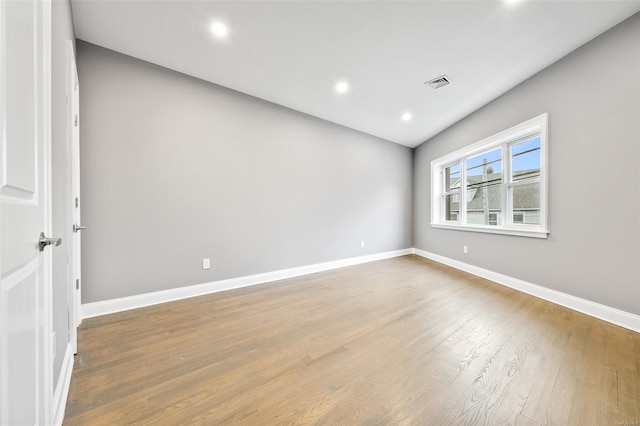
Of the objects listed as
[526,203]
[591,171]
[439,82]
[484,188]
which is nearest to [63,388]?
[439,82]

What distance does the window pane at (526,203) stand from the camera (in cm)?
294

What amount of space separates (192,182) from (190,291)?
4.26 feet

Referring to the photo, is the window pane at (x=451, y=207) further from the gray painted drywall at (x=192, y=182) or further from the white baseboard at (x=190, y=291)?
the white baseboard at (x=190, y=291)

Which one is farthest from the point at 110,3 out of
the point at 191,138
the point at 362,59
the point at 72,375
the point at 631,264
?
the point at 631,264

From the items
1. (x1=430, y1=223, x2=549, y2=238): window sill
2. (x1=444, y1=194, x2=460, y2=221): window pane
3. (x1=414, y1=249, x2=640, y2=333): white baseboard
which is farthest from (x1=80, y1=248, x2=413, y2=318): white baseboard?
(x1=444, y1=194, x2=460, y2=221): window pane

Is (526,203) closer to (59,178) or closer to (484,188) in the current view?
(484,188)

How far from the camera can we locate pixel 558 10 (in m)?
1.92

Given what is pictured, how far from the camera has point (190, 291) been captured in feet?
8.80

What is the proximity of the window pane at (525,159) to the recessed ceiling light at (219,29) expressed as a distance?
12.6 ft

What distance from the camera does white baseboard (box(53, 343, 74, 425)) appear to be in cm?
109

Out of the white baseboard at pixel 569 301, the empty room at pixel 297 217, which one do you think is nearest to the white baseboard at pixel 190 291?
the empty room at pixel 297 217

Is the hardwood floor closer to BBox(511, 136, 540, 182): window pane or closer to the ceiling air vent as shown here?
BBox(511, 136, 540, 182): window pane

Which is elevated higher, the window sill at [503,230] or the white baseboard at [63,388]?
the window sill at [503,230]

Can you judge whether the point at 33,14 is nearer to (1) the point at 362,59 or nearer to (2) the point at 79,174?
(2) the point at 79,174
